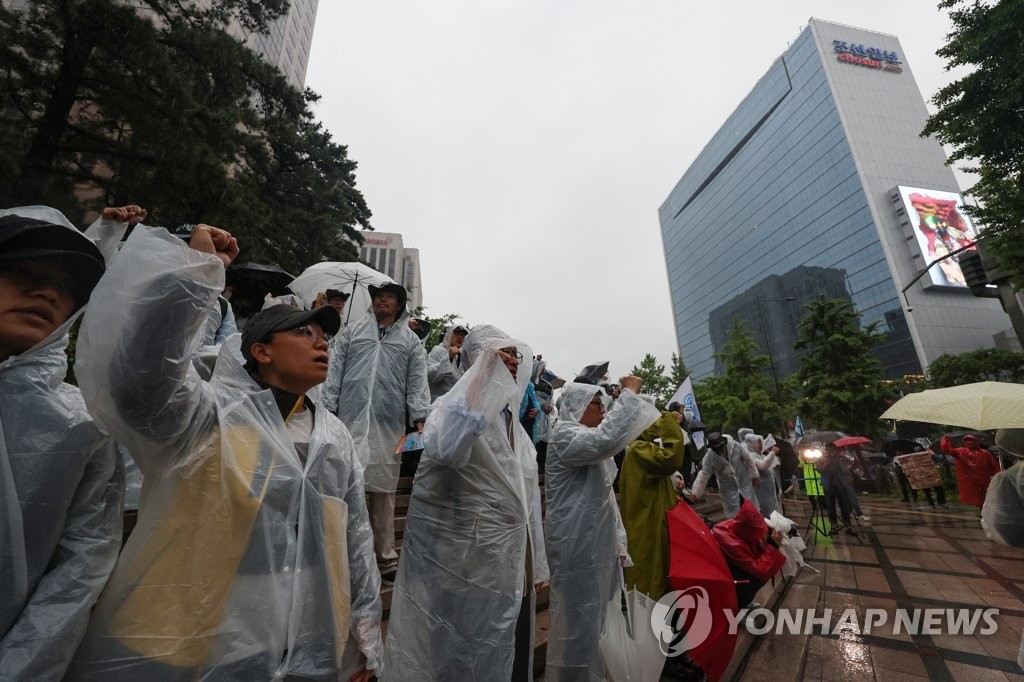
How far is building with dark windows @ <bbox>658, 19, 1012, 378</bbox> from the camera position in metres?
44.6

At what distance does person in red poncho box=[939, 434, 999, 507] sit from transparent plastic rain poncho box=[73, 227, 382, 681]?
41.2ft

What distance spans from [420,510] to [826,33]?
270 ft

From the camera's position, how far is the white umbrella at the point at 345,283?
4.15 m

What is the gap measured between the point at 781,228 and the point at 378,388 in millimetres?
69057

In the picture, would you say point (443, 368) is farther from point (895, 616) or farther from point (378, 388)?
point (895, 616)

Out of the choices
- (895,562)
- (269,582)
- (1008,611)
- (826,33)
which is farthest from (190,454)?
(826,33)

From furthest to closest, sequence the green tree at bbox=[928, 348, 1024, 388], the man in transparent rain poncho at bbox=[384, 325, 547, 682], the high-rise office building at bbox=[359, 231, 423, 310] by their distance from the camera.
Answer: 1. the high-rise office building at bbox=[359, 231, 423, 310]
2. the green tree at bbox=[928, 348, 1024, 388]
3. the man in transparent rain poncho at bbox=[384, 325, 547, 682]

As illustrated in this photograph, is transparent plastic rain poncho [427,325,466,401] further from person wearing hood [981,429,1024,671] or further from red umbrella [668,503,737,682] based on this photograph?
person wearing hood [981,429,1024,671]

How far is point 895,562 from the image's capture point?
5.84 m

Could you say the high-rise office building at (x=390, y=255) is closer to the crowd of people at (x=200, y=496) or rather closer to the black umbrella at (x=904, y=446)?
the black umbrella at (x=904, y=446)

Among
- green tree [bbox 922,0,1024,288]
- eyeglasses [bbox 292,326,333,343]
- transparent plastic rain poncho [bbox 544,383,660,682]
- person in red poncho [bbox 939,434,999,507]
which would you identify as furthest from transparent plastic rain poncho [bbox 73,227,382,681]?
green tree [bbox 922,0,1024,288]

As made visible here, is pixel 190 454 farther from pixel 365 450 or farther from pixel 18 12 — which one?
pixel 18 12

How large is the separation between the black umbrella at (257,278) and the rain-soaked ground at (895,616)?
4.30 meters

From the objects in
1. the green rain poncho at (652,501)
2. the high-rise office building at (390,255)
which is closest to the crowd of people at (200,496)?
the green rain poncho at (652,501)
